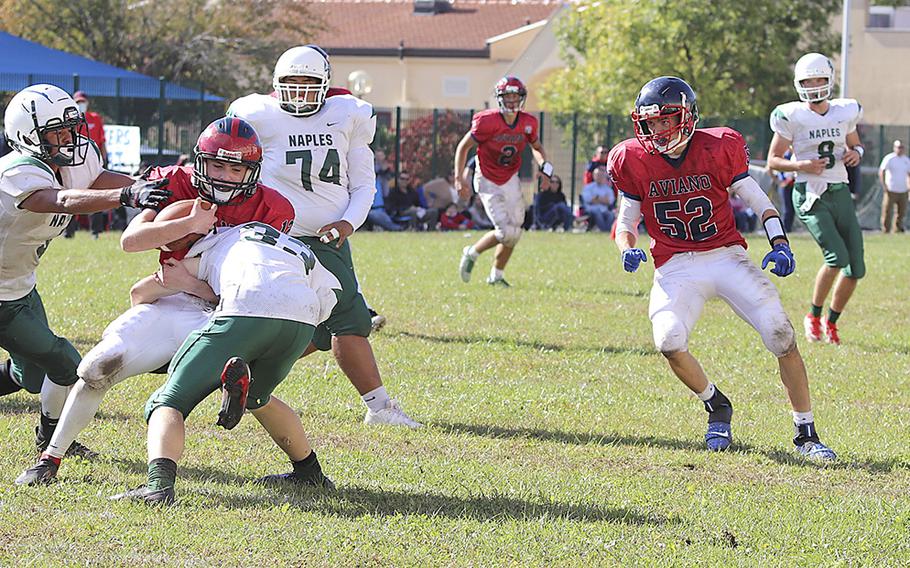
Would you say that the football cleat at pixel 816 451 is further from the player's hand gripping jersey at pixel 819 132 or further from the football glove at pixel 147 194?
the player's hand gripping jersey at pixel 819 132

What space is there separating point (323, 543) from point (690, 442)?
7.77 feet

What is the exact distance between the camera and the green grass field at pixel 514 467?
4305 mm

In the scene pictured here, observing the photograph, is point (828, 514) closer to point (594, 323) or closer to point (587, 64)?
point (594, 323)

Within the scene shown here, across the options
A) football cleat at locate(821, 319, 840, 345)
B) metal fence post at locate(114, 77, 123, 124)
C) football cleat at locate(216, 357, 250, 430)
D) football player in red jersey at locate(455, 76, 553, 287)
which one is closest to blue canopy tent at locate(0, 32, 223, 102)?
metal fence post at locate(114, 77, 123, 124)

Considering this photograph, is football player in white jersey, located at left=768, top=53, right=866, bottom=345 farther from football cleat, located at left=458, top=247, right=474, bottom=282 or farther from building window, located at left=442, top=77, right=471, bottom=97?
building window, located at left=442, top=77, right=471, bottom=97

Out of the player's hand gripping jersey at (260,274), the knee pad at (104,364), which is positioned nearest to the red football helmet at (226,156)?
the player's hand gripping jersey at (260,274)

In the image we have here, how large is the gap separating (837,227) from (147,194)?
5975 millimetres

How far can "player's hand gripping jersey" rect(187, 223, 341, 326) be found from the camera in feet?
14.6

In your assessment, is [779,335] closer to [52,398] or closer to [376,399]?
[376,399]

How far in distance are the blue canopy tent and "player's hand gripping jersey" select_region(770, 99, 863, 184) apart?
1382 centimetres

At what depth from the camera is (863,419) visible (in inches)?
263

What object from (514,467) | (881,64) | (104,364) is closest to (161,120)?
(514,467)

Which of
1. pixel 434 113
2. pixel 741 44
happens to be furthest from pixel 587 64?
pixel 434 113

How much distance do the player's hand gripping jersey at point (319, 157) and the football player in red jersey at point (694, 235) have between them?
1.22m
